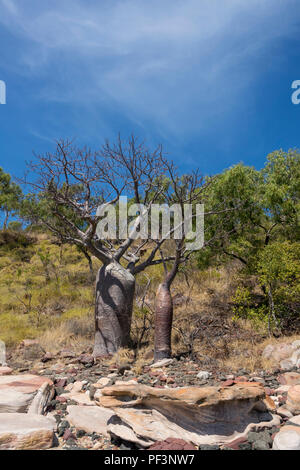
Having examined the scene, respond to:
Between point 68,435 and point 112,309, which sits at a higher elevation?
point 112,309

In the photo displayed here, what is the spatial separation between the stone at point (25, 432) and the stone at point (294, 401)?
2412 millimetres

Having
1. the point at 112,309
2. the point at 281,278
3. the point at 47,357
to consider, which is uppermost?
the point at 281,278

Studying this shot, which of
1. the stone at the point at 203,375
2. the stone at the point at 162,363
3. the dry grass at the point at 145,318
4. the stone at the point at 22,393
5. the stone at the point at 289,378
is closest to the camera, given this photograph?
the stone at the point at 22,393

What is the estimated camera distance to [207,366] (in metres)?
5.27

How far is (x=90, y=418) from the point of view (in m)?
3.49

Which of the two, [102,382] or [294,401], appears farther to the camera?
[102,382]

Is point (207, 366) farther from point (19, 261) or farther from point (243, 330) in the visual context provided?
point (19, 261)

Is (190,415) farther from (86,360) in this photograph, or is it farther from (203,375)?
(86,360)

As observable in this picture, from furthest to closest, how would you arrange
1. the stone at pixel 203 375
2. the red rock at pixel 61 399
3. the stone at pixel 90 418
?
the stone at pixel 203 375
the red rock at pixel 61 399
the stone at pixel 90 418

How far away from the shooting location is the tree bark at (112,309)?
6375 mm

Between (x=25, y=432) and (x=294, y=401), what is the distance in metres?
2.68

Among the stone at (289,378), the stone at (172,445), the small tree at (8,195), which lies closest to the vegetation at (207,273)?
the stone at (289,378)

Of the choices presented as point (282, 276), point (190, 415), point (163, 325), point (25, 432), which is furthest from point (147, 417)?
point (282, 276)

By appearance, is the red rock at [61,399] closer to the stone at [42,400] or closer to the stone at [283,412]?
the stone at [42,400]
